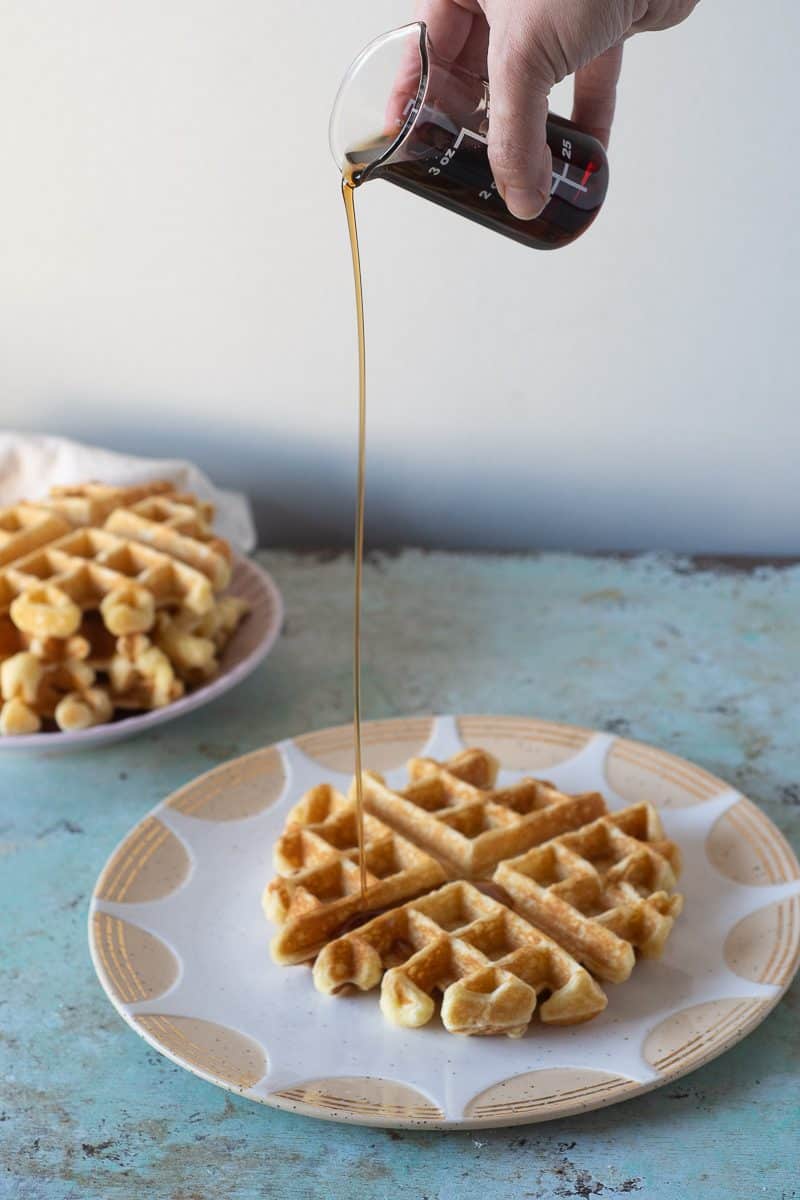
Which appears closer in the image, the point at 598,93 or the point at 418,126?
the point at 418,126

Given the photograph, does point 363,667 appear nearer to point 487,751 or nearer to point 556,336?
point 487,751

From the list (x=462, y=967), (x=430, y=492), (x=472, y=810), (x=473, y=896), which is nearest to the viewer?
(x=462, y=967)

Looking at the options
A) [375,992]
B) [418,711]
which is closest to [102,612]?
[418,711]

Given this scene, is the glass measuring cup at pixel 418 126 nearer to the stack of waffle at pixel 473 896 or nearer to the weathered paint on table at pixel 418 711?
the stack of waffle at pixel 473 896

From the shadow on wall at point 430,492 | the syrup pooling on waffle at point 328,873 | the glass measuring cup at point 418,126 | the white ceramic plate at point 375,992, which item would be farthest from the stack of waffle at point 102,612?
the glass measuring cup at point 418,126

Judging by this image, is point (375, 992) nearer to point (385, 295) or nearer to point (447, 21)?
point (447, 21)

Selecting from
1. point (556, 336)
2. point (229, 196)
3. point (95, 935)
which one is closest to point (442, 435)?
point (556, 336)
